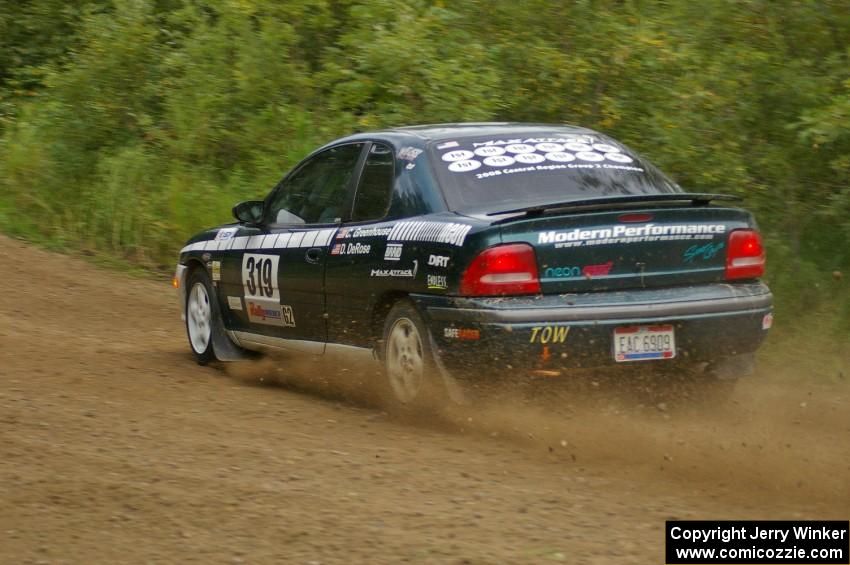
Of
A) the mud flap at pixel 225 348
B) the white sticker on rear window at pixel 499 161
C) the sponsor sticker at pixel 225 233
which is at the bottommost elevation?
the mud flap at pixel 225 348

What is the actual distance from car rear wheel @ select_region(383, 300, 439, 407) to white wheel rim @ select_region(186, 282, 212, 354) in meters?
2.49

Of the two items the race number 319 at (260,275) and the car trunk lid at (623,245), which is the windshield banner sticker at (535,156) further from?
the race number 319 at (260,275)

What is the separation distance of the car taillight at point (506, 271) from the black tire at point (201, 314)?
128 inches

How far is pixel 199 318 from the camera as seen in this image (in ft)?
29.3

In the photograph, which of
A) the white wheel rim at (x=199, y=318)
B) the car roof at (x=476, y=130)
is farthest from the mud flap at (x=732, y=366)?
the white wheel rim at (x=199, y=318)

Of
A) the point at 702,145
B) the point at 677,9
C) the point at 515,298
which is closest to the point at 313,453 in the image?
the point at 515,298

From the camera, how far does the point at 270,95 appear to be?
554 inches

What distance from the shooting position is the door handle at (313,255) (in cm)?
719

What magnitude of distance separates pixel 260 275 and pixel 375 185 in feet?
4.19

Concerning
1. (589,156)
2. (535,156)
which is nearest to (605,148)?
(589,156)

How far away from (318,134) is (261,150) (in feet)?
3.26

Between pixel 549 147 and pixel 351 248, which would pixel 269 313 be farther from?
pixel 549 147

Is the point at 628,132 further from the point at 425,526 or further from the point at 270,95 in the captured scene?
the point at 425,526

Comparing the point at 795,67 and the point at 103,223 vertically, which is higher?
the point at 795,67
